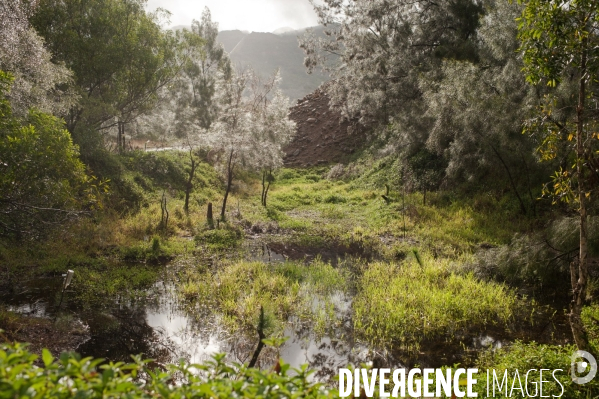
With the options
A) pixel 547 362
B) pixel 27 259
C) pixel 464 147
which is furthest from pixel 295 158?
pixel 547 362

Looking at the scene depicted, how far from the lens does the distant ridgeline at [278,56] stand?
124 m

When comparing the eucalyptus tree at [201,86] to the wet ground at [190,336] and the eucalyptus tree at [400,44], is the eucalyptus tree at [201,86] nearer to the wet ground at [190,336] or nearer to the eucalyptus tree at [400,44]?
the eucalyptus tree at [400,44]

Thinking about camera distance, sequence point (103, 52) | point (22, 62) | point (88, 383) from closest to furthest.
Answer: point (88, 383) < point (22, 62) < point (103, 52)

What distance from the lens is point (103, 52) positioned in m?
20.7

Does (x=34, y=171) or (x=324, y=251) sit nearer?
(x=34, y=171)

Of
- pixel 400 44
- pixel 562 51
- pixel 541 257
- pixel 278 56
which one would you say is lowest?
pixel 541 257

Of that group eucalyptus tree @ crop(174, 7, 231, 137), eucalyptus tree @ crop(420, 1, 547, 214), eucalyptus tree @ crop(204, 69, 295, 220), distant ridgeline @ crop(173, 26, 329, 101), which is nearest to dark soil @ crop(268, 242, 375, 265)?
eucalyptus tree @ crop(204, 69, 295, 220)

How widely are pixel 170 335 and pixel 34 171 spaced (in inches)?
230

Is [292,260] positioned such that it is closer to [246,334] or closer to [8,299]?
[246,334]

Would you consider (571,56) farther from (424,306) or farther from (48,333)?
(48,333)

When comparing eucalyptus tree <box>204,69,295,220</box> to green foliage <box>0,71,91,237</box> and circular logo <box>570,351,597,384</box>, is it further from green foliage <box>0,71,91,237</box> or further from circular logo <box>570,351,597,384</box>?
circular logo <box>570,351,597,384</box>

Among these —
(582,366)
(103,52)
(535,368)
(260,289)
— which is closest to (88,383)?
(582,366)

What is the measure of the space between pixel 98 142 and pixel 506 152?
20.2 metres

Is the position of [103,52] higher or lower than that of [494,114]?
higher
